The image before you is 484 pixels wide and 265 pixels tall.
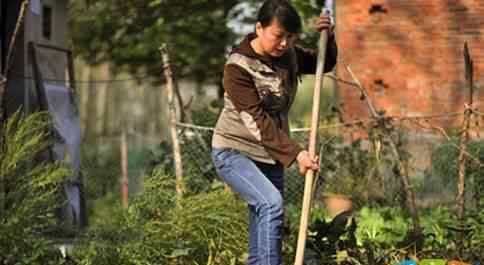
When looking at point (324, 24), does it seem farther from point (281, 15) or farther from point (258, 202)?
point (258, 202)

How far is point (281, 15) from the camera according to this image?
4.81 m

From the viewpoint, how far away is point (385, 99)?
1125 cm

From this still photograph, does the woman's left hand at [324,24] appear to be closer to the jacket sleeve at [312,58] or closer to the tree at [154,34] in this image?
the jacket sleeve at [312,58]

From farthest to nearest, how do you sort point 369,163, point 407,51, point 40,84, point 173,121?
point 407,51 < point 40,84 < point 369,163 < point 173,121

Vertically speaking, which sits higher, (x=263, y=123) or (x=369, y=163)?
(x=263, y=123)

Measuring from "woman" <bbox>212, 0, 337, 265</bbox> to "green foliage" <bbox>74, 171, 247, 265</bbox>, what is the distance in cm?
97

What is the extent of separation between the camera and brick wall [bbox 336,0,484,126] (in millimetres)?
10348

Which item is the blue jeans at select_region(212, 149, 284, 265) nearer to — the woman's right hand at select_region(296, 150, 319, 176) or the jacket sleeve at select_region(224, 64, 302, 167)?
the jacket sleeve at select_region(224, 64, 302, 167)

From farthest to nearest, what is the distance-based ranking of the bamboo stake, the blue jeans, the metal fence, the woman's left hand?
the metal fence, the bamboo stake, the woman's left hand, the blue jeans

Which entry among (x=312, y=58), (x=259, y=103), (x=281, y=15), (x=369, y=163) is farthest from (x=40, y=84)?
(x=281, y=15)

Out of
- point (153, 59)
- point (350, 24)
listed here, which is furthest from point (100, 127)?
point (350, 24)

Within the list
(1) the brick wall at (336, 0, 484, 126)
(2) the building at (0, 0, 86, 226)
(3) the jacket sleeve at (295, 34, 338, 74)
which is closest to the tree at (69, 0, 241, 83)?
(1) the brick wall at (336, 0, 484, 126)

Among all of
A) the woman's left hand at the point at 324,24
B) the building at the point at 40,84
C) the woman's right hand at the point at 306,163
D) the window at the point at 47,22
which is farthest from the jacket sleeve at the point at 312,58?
the window at the point at 47,22

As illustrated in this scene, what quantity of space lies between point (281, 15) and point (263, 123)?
55cm
